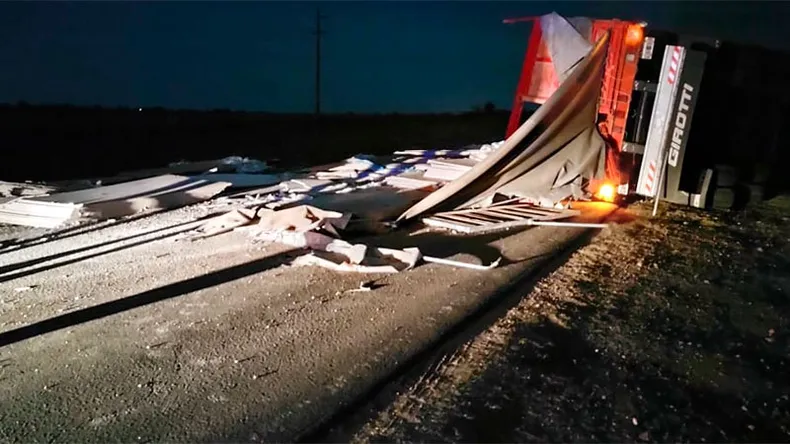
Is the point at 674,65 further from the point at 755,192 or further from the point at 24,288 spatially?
the point at 24,288

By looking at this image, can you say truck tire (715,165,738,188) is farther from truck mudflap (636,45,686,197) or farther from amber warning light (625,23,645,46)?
amber warning light (625,23,645,46)

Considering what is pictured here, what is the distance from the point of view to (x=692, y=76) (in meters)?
8.11

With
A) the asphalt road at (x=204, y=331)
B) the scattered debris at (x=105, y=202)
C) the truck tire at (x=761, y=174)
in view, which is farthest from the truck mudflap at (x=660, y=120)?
the scattered debris at (x=105, y=202)

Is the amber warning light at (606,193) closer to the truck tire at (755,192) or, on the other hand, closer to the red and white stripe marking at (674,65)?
the red and white stripe marking at (674,65)

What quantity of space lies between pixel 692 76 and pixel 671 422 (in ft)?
20.0

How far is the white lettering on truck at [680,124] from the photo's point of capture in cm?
812

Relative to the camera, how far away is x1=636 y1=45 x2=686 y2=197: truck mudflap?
809cm

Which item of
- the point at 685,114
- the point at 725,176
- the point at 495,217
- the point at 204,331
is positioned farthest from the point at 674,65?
the point at 204,331

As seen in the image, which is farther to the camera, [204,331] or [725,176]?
[725,176]

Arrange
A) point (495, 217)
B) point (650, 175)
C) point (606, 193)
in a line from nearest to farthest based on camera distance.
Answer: point (495, 217), point (650, 175), point (606, 193)

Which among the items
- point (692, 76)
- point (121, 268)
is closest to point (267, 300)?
point (121, 268)

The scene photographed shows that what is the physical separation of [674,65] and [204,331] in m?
6.87

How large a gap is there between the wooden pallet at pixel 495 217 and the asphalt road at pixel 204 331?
1.71 feet

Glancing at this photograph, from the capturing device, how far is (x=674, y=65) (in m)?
8.09
